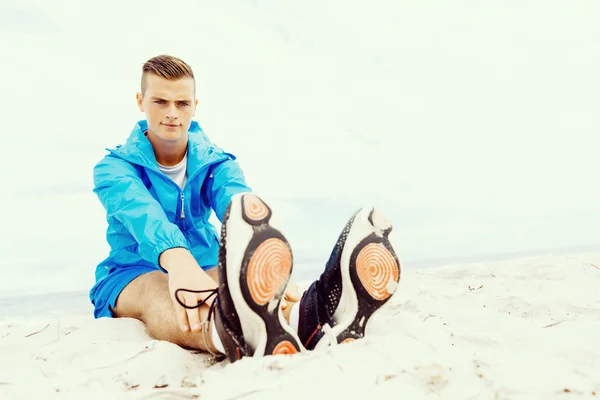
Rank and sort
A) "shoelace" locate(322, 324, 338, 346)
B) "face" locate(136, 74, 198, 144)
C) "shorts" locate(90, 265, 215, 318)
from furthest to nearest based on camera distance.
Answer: "shorts" locate(90, 265, 215, 318) < "face" locate(136, 74, 198, 144) < "shoelace" locate(322, 324, 338, 346)

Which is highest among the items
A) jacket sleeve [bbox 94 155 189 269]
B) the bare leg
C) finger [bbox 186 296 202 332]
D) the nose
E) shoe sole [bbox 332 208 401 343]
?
the nose

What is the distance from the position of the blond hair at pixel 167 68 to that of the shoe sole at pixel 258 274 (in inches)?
35.5

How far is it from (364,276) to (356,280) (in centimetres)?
3

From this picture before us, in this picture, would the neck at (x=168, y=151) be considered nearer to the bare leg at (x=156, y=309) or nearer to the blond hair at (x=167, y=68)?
the blond hair at (x=167, y=68)

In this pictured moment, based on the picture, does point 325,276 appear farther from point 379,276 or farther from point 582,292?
point 582,292

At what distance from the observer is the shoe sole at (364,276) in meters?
1.30

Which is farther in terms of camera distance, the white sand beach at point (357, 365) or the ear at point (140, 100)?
the ear at point (140, 100)

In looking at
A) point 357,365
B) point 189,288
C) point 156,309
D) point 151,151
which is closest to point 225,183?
point 151,151

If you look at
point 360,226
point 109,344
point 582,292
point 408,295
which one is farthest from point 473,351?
point 582,292

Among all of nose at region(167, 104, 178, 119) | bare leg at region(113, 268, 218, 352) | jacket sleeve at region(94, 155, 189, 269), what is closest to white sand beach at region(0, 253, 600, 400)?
bare leg at region(113, 268, 218, 352)

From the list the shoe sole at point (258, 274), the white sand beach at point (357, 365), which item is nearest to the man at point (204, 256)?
the shoe sole at point (258, 274)

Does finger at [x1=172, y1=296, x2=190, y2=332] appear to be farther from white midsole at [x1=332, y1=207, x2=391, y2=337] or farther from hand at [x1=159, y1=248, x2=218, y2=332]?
white midsole at [x1=332, y1=207, x2=391, y2=337]

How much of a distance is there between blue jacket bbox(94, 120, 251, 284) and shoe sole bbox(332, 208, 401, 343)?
0.65m

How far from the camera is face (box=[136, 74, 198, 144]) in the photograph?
185 cm
